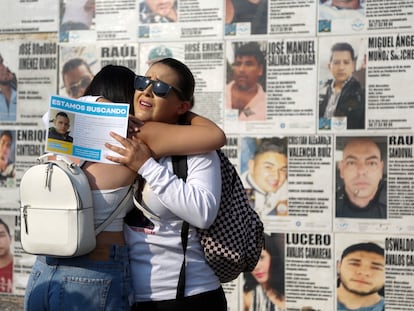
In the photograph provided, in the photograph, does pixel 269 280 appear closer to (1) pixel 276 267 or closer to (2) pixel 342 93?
(1) pixel 276 267

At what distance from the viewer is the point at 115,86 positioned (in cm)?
218

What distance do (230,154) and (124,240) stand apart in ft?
7.16

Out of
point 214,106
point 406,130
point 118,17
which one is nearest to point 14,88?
point 118,17

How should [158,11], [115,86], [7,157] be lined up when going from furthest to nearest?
[7,157]
[158,11]
[115,86]

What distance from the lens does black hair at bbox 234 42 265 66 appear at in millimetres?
4180

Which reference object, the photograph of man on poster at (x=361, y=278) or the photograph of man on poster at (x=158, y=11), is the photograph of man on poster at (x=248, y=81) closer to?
the photograph of man on poster at (x=158, y=11)

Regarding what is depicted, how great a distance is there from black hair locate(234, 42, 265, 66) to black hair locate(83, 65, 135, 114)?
2.06 meters

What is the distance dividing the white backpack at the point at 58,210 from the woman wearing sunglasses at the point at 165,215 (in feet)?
0.47

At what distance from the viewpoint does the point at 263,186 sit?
13.7 feet

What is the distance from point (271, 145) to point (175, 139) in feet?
7.03

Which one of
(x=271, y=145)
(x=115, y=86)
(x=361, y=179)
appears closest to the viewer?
(x=115, y=86)

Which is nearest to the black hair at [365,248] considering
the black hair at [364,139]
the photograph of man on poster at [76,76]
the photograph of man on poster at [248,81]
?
the black hair at [364,139]

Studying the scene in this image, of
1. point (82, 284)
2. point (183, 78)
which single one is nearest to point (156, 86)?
point (183, 78)

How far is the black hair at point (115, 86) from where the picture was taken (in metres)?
2.17
